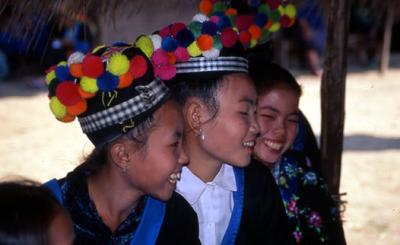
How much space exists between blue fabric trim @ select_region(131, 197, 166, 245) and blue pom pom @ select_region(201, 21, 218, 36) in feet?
2.30

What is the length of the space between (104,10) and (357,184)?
160 inches

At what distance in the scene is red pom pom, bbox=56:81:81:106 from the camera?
6.44 feet

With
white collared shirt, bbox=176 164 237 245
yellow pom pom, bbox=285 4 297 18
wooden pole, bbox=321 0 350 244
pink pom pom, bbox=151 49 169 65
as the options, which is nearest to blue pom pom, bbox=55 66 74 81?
pink pom pom, bbox=151 49 169 65

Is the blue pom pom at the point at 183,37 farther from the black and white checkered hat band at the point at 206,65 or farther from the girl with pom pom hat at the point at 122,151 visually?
the girl with pom pom hat at the point at 122,151

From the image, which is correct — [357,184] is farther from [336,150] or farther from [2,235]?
[2,235]

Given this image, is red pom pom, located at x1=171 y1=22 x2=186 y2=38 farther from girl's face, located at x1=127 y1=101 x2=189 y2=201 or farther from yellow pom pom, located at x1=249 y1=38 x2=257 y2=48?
yellow pom pom, located at x1=249 y1=38 x2=257 y2=48

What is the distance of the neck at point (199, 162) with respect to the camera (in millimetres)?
2398

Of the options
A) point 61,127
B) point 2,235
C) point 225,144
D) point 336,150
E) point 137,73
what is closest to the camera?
point 2,235

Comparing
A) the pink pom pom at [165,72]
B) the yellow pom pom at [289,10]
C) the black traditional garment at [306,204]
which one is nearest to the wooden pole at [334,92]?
the yellow pom pom at [289,10]

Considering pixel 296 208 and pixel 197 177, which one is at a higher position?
pixel 197 177

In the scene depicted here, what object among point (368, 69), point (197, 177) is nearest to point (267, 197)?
point (197, 177)

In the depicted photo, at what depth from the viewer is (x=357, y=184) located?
236 inches

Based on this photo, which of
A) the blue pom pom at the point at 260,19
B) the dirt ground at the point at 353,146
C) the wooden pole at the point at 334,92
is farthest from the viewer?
the dirt ground at the point at 353,146

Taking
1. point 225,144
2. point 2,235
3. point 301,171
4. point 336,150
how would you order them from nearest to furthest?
point 2,235 < point 225,144 < point 301,171 < point 336,150
